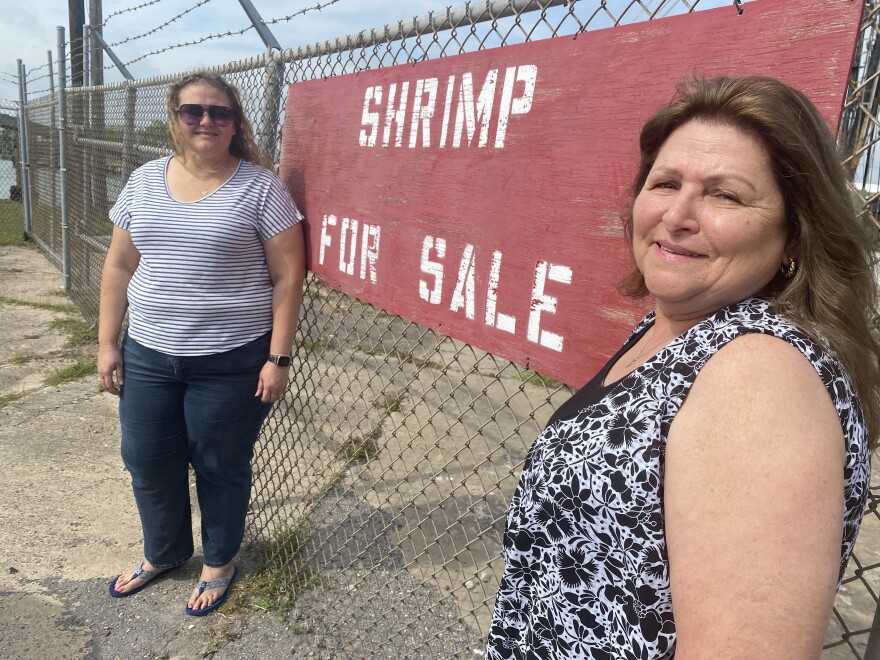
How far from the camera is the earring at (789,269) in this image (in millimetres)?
988

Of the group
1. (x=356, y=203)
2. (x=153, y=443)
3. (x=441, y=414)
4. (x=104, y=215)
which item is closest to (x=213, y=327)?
(x=153, y=443)

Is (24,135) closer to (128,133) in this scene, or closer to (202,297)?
(128,133)

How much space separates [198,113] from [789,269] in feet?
6.75

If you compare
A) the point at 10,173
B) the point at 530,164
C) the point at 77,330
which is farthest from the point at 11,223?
the point at 530,164

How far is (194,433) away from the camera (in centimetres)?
246

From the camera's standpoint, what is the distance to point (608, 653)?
1.03 meters

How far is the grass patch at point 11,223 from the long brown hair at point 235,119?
33.7 ft

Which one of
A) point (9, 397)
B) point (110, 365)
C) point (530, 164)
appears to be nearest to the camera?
point (530, 164)

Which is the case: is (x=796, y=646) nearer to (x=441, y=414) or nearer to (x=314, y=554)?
(x=314, y=554)

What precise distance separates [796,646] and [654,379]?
1.21 ft

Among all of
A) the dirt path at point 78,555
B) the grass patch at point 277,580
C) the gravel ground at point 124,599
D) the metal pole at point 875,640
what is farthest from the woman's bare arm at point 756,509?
the grass patch at point 277,580

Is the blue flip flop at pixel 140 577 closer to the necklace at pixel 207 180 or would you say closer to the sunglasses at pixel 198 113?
the necklace at pixel 207 180

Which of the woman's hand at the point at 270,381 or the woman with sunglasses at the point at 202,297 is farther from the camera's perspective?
the woman's hand at the point at 270,381

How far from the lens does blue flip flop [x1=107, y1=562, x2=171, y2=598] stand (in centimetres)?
272
